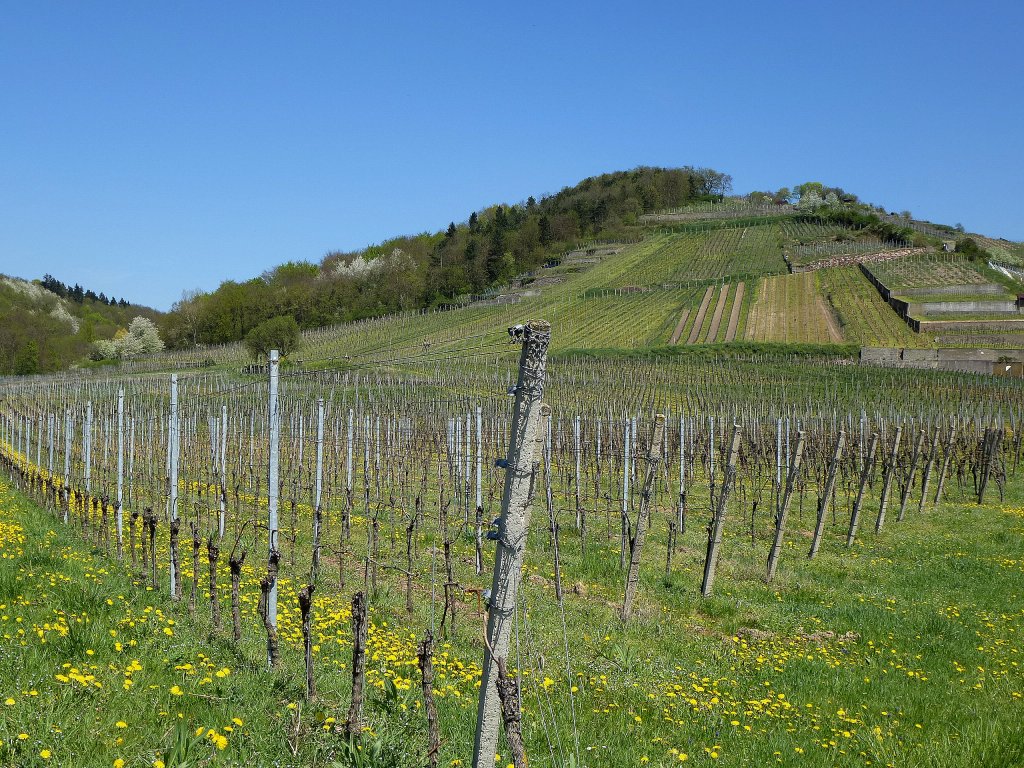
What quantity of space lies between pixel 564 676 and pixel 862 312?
59.0m

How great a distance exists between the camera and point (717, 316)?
6125 cm

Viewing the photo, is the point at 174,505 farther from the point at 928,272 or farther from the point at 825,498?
the point at 928,272

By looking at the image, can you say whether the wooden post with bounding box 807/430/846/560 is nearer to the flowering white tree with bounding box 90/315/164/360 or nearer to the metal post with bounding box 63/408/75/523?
the metal post with bounding box 63/408/75/523

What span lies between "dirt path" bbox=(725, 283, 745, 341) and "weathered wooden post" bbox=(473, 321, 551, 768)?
52888 millimetres

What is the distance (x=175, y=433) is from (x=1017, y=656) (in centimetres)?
948

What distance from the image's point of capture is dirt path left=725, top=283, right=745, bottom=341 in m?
54.8

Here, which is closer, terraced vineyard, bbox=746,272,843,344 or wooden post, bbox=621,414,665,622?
wooden post, bbox=621,414,665,622

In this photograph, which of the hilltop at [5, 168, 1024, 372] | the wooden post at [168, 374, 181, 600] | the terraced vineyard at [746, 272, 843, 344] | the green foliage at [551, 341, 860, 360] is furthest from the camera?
the hilltop at [5, 168, 1024, 372]

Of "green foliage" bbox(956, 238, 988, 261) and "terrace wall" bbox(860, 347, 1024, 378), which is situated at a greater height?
"green foliage" bbox(956, 238, 988, 261)

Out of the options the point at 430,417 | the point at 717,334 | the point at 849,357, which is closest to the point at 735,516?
the point at 430,417

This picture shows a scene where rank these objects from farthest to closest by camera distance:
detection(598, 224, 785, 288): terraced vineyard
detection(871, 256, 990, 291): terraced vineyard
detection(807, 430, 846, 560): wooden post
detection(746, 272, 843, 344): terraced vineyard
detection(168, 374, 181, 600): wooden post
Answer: detection(598, 224, 785, 288): terraced vineyard < detection(871, 256, 990, 291): terraced vineyard < detection(746, 272, 843, 344): terraced vineyard < detection(807, 430, 846, 560): wooden post < detection(168, 374, 181, 600): wooden post

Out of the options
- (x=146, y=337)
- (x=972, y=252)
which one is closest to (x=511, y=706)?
(x=972, y=252)

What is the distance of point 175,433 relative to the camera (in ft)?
27.5

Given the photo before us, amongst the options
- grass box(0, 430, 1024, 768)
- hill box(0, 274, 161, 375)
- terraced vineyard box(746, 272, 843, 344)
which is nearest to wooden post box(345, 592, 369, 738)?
grass box(0, 430, 1024, 768)
